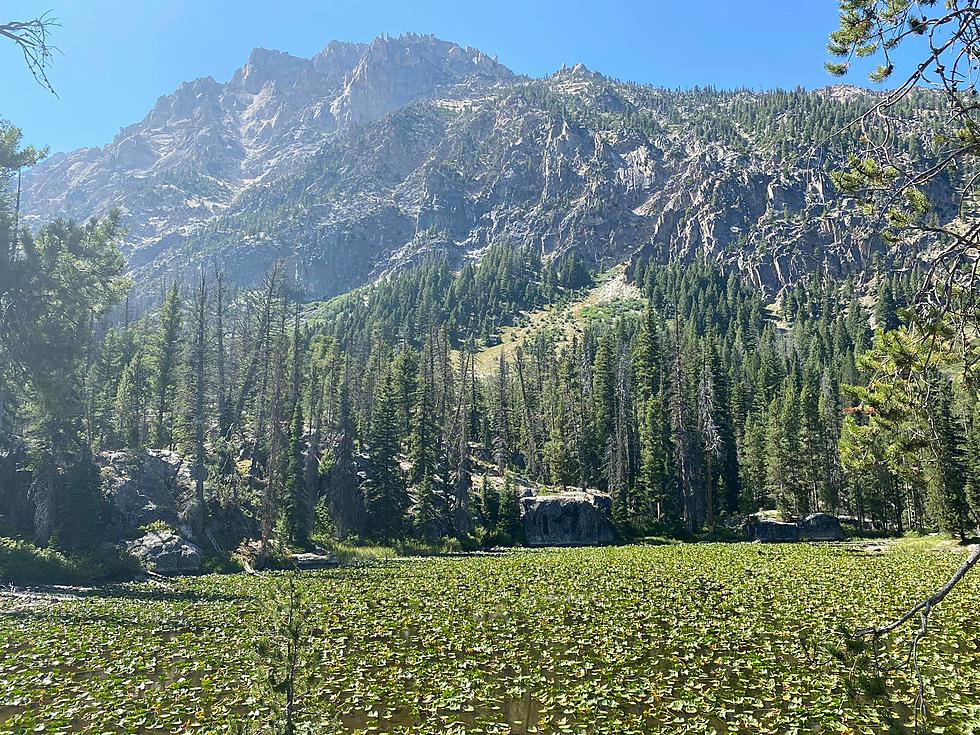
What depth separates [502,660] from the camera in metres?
13.7

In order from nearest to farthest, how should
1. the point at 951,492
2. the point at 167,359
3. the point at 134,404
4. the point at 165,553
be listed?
the point at 165,553, the point at 951,492, the point at 134,404, the point at 167,359

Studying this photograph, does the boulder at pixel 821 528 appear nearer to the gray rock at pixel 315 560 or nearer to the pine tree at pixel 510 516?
the pine tree at pixel 510 516

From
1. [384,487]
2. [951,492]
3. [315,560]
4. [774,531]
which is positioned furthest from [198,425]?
[951,492]

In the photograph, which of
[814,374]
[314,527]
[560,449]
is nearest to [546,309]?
[814,374]

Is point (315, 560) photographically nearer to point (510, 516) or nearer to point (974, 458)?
point (510, 516)

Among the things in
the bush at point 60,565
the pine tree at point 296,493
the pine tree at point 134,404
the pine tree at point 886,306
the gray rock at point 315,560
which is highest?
the pine tree at point 886,306

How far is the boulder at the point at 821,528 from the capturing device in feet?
188

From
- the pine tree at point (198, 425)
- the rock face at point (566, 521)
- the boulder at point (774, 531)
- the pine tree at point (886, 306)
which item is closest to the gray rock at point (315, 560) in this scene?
the pine tree at point (198, 425)

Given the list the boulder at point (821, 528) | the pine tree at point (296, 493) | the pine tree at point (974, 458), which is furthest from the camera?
the boulder at point (821, 528)

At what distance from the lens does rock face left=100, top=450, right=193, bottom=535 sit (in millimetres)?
32219

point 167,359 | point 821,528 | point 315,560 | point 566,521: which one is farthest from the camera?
point 167,359

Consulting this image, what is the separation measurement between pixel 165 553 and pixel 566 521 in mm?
35901

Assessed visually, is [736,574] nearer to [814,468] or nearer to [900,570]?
[900,570]

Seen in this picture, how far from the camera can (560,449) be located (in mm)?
73500
